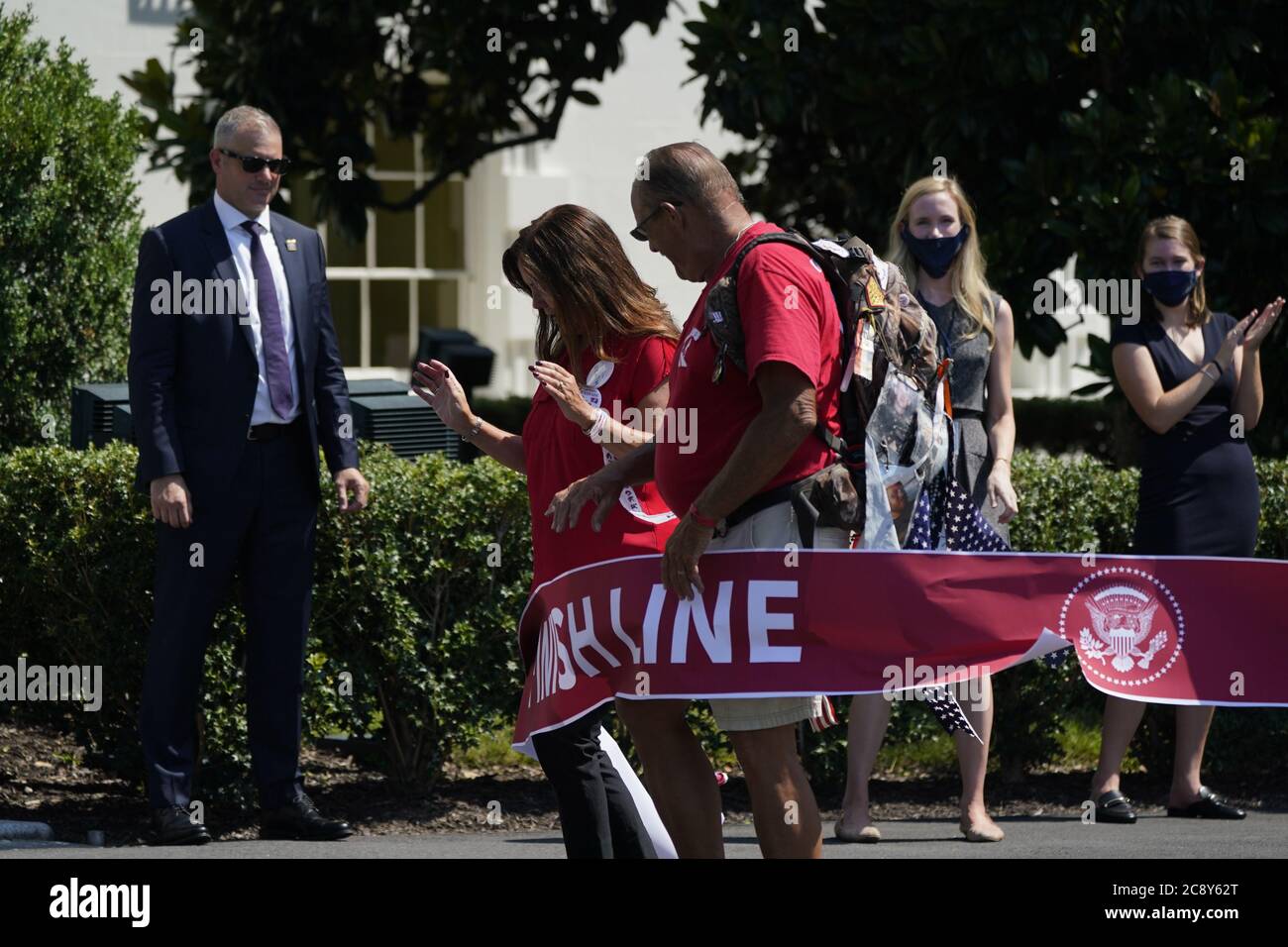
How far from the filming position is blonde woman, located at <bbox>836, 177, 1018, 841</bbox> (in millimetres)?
6484

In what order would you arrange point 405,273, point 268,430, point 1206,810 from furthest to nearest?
point 405,273 → point 1206,810 → point 268,430

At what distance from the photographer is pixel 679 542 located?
4.46 metres

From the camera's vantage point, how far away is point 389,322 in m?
17.3

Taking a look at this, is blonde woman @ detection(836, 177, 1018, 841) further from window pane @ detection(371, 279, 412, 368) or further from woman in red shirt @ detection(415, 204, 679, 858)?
window pane @ detection(371, 279, 412, 368)

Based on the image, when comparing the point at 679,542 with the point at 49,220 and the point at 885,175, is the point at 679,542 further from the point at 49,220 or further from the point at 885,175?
the point at 885,175

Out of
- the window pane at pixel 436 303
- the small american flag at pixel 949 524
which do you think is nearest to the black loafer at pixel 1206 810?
the small american flag at pixel 949 524

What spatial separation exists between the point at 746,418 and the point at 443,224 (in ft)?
43.9

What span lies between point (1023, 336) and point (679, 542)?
5.69 meters

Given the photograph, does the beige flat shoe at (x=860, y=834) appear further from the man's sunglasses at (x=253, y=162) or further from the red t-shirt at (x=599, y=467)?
the man's sunglasses at (x=253, y=162)

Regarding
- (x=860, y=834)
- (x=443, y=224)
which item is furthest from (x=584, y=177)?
(x=860, y=834)
